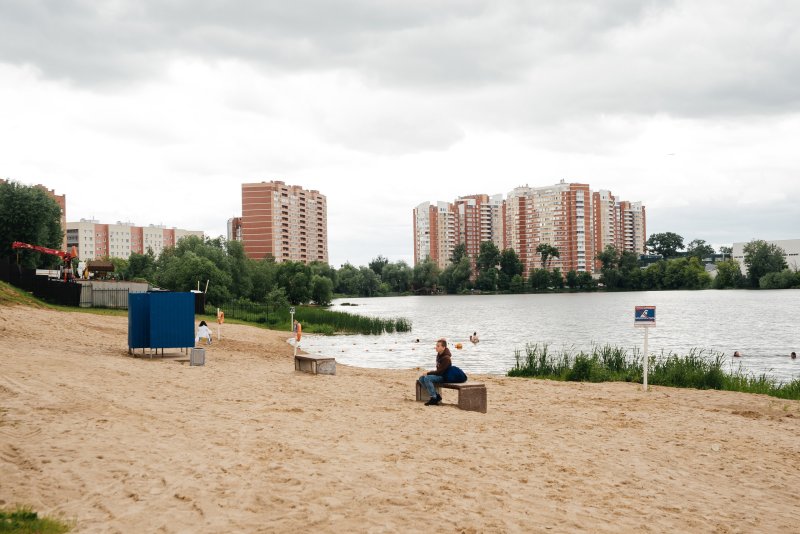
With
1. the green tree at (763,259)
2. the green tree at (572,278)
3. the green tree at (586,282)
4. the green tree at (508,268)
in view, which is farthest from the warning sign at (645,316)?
the green tree at (508,268)

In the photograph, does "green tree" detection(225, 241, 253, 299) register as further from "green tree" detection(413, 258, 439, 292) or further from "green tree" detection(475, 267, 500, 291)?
"green tree" detection(475, 267, 500, 291)

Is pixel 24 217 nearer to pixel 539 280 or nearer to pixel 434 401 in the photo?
pixel 434 401

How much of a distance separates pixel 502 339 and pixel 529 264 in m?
156

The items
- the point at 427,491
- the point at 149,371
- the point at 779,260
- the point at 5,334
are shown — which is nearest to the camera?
the point at 427,491

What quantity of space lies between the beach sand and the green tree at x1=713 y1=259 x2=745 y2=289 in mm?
143879

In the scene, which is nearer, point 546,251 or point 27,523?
point 27,523

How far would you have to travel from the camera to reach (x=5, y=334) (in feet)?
69.7

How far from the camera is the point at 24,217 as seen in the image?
55188mm

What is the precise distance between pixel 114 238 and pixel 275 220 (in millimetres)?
52331

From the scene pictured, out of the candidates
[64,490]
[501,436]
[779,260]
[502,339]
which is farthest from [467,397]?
[779,260]

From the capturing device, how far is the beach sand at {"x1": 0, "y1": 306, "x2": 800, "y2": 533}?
6.41m

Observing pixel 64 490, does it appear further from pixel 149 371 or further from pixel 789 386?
pixel 789 386

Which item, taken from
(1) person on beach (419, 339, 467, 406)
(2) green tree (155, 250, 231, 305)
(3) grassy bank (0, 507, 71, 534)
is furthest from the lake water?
(3) grassy bank (0, 507, 71, 534)

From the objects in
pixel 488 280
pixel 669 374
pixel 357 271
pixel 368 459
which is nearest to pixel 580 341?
pixel 669 374
